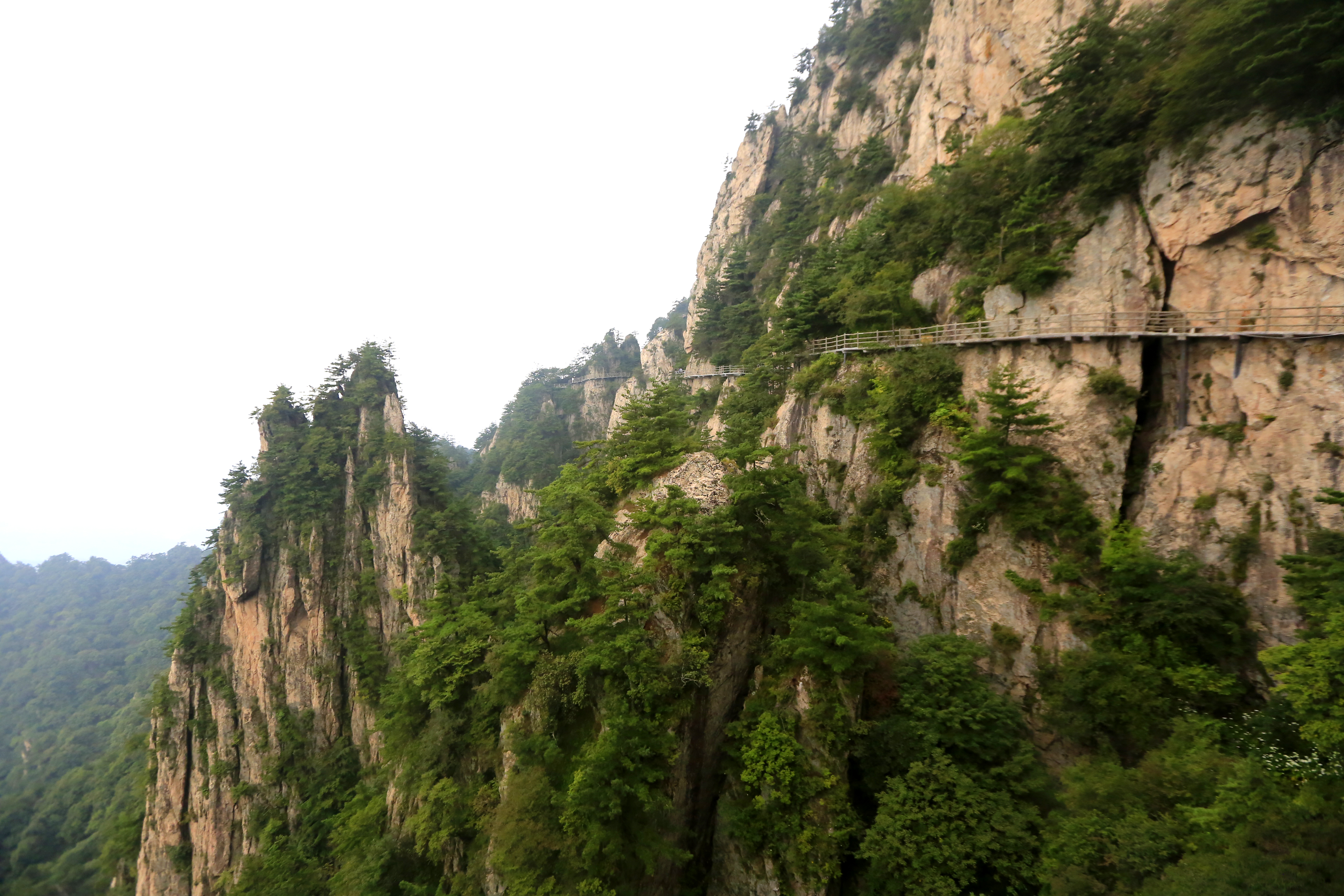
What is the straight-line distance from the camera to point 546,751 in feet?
36.8

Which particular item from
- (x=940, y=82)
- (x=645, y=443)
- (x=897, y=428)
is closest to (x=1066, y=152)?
(x=897, y=428)

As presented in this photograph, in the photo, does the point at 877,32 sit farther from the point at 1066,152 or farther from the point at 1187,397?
the point at 1187,397

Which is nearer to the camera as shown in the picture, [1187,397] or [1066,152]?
[1187,397]

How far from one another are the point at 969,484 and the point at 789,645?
8207mm

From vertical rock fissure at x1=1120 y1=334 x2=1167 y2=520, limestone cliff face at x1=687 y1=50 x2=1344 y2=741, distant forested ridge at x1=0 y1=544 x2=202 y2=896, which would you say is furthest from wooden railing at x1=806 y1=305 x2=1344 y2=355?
distant forested ridge at x1=0 y1=544 x2=202 y2=896

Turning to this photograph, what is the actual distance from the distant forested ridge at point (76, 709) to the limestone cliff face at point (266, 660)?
19.3ft

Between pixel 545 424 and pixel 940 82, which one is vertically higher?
pixel 940 82

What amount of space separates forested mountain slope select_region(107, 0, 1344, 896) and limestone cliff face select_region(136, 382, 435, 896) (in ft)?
10.3

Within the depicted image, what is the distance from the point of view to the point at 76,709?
58000 mm

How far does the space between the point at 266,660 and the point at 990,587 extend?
3443 centimetres

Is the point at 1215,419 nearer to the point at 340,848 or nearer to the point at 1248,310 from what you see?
the point at 1248,310

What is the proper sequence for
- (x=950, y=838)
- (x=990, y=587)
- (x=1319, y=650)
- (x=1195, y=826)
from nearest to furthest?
1. (x=1319, y=650)
2. (x=1195, y=826)
3. (x=950, y=838)
4. (x=990, y=587)

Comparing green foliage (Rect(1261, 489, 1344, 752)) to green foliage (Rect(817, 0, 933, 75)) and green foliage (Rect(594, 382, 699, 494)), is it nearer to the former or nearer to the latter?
green foliage (Rect(594, 382, 699, 494))

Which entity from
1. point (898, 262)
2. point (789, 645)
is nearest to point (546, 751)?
point (789, 645)
